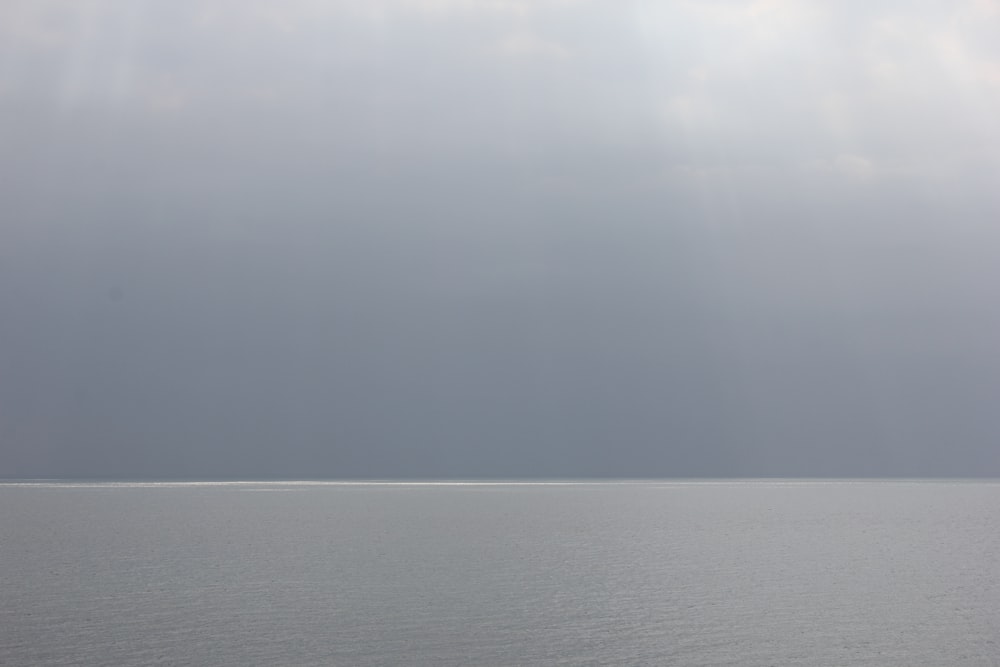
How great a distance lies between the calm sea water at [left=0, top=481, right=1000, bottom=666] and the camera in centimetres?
2502

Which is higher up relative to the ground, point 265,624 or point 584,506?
point 584,506

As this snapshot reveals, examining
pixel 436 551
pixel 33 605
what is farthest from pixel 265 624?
pixel 436 551

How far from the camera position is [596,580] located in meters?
39.4

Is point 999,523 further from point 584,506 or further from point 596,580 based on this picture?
point 596,580

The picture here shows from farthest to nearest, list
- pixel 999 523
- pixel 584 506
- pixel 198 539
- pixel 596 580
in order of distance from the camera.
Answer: pixel 584 506 → pixel 999 523 → pixel 198 539 → pixel 596 580

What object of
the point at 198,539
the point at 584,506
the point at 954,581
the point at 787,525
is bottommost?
the point at 954,581

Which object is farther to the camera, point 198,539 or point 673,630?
point 198,539

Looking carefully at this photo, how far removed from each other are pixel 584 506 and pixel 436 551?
56.9 metres

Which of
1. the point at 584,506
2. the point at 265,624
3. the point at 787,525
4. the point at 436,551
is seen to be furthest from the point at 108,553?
the point at 584,506

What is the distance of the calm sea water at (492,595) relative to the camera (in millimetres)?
25016

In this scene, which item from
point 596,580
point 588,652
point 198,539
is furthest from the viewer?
point 198,539

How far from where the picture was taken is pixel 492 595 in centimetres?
3419

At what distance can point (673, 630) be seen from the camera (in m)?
28.2

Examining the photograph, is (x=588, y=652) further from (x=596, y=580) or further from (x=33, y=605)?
(x=33, y=605)
